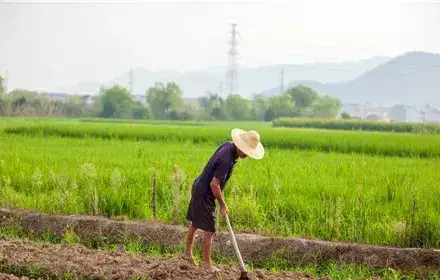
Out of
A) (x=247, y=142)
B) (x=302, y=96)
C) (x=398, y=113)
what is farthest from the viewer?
(x=398, y=113)

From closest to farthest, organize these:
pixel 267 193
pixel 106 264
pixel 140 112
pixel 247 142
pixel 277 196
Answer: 1. pixel 247 142
2. pixel 106 264
3. pixel 277 196
4. pixel 267 193
5. pixel 140 112

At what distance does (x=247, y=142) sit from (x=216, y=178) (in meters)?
0.38

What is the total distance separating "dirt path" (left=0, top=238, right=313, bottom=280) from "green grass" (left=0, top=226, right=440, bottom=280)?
0.10 m

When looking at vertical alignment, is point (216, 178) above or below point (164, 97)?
below

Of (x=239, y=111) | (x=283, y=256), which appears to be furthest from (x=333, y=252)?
(x=239, y=111)

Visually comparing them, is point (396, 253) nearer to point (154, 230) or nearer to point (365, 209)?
point (365, 209)

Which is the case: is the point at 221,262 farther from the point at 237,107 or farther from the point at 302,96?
the point at 302,96

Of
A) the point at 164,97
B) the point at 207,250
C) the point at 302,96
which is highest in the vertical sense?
the point at 302,96

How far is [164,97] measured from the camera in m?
72.0

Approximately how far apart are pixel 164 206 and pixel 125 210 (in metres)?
0.51

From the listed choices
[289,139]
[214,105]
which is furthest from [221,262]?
[214,105]

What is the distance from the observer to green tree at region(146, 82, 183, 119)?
2805 inches

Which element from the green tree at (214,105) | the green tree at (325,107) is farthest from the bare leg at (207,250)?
the green tree at (325,107)

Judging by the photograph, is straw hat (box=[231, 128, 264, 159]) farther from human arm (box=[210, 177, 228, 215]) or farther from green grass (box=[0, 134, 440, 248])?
green grass (box=[0, 134, 440, 248])
